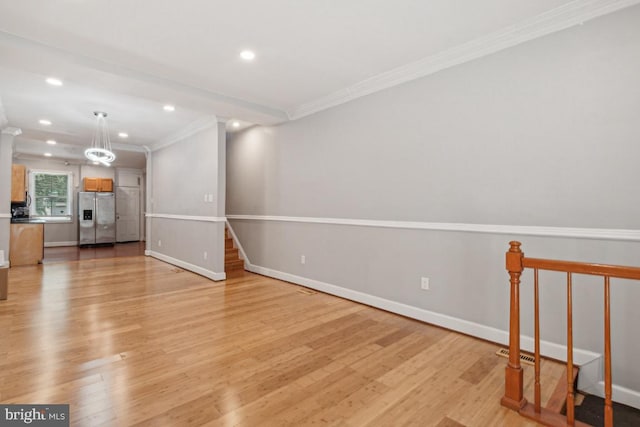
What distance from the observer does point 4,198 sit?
18.5ft

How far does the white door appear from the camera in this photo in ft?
33.8

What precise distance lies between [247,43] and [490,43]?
214cm

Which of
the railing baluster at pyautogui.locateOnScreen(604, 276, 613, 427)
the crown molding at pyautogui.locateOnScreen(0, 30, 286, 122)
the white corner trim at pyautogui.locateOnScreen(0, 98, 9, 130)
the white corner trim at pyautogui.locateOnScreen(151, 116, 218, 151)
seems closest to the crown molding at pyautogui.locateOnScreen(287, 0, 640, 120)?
the crown molding at pyautogui.locateOnScreen(0, 30, 286, 122)

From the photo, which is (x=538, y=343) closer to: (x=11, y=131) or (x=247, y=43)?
(x=247, y=43)

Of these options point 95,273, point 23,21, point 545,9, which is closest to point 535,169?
point 545,9

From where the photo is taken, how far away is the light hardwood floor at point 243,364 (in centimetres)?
182

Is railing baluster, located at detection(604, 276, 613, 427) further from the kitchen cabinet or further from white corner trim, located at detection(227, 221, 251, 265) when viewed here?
the kitchen cabinet

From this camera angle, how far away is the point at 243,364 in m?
2.36

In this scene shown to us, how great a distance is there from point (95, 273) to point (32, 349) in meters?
3.35

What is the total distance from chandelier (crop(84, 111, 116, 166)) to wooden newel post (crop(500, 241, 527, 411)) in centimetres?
550

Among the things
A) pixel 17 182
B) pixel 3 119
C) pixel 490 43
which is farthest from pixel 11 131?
pixel 490 43

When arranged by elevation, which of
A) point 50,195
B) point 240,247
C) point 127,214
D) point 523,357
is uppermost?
point 50,195

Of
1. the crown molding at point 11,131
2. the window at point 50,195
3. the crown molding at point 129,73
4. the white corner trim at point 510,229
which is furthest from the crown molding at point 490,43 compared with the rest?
the window at point 50,195

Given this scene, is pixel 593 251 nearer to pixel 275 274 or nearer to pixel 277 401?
pixel 277 401
